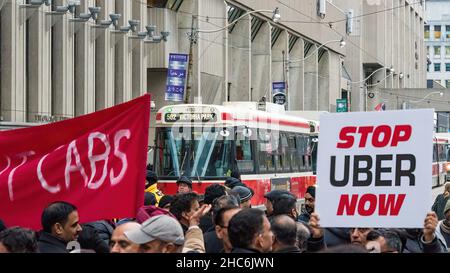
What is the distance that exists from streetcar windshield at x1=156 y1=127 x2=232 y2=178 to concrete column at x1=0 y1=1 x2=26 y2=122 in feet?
31.6

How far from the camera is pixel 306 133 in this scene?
118ft

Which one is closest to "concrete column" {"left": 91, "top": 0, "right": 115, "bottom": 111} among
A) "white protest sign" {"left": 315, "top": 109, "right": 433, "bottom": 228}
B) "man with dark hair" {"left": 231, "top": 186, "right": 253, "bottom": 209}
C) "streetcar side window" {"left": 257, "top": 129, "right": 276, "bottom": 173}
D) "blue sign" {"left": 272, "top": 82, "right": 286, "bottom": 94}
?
"streetcar side window" {"left": 257, "top": 129, "right": 276, "bottom": 173}

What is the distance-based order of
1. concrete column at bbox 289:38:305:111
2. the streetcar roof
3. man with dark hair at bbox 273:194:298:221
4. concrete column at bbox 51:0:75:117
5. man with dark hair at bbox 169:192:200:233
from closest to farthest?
man with dark hair at bbox 169:192:200:233 → man with dark hair at bbox 273:194:298:221 → the streetcar roof → concrete column at bbox 51:0:75:117 → concrete column at bbox 289:38:305:111

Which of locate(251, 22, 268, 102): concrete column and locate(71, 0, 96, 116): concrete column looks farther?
locate(251, 22, 268, 102): concrete column

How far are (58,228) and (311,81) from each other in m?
77.0

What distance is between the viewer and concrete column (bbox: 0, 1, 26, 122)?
36656 millimetres

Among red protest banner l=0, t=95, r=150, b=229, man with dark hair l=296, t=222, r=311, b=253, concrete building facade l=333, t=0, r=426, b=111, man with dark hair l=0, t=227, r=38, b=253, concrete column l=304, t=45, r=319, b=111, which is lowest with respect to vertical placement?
man with dark hair l=296, t=222, r=311, b=253

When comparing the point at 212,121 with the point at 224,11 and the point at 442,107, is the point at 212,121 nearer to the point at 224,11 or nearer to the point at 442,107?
the point at 224,11

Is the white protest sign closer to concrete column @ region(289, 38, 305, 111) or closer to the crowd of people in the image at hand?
the crowd of people

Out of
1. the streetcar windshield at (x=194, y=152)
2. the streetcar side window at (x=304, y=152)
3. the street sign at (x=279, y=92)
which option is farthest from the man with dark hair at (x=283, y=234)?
the street sign at (x=279, y=92)

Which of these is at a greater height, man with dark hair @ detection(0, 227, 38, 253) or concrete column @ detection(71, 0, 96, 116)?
concrete column @ detection(71, 0, 96, 116)

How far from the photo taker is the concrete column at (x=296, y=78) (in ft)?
263

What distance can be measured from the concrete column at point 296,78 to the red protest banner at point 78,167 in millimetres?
70015

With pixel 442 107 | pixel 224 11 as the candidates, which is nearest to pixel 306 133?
pixel 224 11
